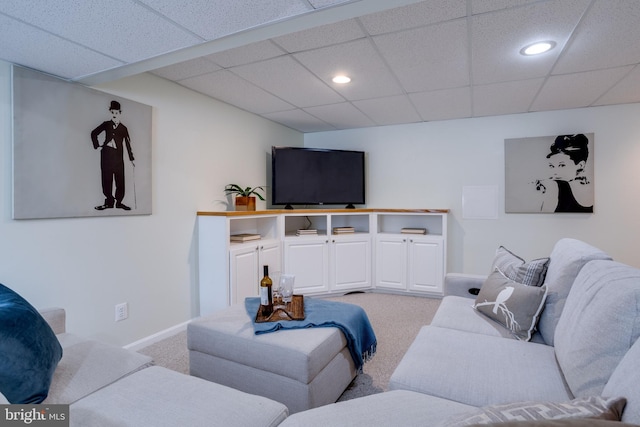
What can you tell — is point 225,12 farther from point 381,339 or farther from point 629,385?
point 381,339

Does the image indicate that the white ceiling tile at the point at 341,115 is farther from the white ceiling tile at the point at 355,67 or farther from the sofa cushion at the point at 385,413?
the sofa cushion at the point at 385,413

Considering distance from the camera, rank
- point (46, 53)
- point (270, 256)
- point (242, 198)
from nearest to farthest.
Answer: point (46, 53), point (242, 198), point (270, 256)

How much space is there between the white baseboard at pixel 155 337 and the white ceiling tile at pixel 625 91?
4.14 meters

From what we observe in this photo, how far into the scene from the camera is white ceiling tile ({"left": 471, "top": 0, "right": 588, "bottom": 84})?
5.73 ft


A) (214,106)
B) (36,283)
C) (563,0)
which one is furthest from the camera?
(214,106)

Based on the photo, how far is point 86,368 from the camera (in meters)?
1.38

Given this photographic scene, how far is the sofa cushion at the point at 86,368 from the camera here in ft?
4.03

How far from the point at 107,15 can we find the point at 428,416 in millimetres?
2032

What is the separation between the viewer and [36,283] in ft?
6.40

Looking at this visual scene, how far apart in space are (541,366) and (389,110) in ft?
9.47

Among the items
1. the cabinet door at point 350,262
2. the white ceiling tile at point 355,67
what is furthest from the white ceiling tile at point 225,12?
the cabinet door at point 350,262

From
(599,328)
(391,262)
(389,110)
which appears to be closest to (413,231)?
(391,262)

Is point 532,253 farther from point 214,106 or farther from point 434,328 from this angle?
point 214,106

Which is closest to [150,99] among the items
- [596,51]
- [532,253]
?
[596,51]
